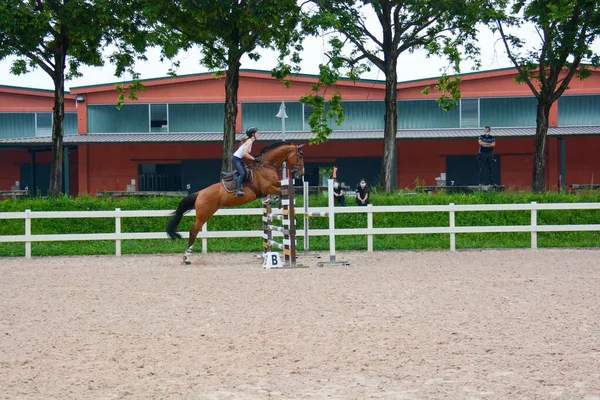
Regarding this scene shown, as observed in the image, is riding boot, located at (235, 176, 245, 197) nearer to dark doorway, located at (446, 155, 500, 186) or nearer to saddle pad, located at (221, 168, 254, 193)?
saddle pad, located at (221, 168, 254, 193)

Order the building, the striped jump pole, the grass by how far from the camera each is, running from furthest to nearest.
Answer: the building < the grass < the striped jump pole

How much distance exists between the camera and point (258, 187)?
16031 millimetres

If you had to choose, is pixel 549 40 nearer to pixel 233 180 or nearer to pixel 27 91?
pixel 233 180

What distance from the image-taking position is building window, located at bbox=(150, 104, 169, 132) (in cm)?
3962

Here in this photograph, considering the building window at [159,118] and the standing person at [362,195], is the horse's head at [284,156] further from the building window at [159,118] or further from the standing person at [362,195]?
the building window at [159,118]

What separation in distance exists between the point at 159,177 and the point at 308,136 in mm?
7743

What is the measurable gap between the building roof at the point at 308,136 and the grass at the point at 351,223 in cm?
1411

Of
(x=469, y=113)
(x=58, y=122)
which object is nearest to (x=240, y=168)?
(x=58, y=122)

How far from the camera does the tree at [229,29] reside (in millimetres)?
23397

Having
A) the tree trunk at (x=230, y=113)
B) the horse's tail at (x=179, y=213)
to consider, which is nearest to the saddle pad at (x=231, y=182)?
the horse's tail at (x=179, y=213)

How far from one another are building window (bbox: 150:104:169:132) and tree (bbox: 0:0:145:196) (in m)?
12.4

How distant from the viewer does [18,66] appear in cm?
2667

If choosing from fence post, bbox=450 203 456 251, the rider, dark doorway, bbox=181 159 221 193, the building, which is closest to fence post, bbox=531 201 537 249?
fence post, bbox=450 203 456 251

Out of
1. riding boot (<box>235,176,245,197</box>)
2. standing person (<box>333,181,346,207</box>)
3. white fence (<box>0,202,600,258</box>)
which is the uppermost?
riding boot (<box>235,176,245,197</box>)
